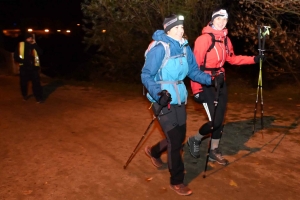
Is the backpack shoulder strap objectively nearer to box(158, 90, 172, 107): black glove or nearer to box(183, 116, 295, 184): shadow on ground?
box(158, 90, 172, 107): black glove

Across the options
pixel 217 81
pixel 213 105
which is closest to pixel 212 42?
pixel 217 81

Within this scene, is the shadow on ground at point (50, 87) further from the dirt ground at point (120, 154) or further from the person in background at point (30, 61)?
the dirt ground at point (120, 154)

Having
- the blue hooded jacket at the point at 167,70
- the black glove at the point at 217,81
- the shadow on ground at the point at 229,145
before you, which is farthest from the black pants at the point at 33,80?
the black glove at the point at 217,81

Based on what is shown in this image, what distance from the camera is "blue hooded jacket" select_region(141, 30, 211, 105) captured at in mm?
4348

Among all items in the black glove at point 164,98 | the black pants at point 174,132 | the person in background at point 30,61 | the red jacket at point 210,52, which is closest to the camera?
the black glove at point 164,98

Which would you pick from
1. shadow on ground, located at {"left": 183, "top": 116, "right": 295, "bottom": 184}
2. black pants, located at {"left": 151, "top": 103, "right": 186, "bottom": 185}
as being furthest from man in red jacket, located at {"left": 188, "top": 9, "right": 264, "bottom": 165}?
black pants, located at {"left": 151, "top": 103, "right": 186, "bottom": 185}

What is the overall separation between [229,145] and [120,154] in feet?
5.55

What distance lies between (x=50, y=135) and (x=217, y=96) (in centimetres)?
332

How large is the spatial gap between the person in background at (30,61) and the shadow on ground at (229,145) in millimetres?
4806

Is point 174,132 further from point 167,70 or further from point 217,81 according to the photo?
point 217,81

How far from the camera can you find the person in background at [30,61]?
9.82 meters

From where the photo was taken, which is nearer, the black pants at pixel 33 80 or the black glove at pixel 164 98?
the black glove at pixel 164 98

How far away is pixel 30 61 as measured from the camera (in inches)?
392

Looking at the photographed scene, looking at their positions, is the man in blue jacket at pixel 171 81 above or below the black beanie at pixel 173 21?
below
